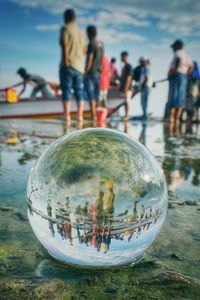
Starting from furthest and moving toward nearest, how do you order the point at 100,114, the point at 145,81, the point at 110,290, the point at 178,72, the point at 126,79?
1. the point at 145,81
2. the point at 126,79
3. the point at 100,114
4. the point at 178,72
5. the point at 110,290

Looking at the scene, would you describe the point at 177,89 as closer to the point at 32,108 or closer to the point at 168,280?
the point at 32,108

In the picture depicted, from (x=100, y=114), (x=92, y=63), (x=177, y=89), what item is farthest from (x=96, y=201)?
(x=100, y=114)

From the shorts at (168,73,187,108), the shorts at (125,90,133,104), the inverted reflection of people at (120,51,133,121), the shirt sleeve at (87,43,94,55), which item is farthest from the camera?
the shorts at (125,90,133,104)

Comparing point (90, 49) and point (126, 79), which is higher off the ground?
point (90, 49)

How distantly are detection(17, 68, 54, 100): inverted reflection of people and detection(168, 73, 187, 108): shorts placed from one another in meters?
7.01

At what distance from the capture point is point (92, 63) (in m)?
8.93

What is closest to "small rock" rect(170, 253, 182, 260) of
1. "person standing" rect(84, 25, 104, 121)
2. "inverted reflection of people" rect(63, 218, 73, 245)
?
"inverted reflection of people" rect(63, 218, 73, 245)

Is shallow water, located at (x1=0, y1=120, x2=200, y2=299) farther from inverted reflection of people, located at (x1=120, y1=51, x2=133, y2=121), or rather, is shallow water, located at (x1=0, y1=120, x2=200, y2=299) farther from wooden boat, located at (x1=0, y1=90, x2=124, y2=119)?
wooden boat, located at (x1=0, y1=90, x2=124, y2=119)

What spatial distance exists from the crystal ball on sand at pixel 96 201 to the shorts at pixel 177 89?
8.69 meters

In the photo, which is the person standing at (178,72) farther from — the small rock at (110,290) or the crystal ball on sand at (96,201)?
the small rock at (110,290)

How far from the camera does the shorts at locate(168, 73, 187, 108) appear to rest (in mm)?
9805

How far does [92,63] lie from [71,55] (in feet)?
3.90

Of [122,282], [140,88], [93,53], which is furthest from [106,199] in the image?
[140,88]

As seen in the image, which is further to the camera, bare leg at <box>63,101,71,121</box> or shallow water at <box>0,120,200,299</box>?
bare leg at <box>63,101,71,121</box>
